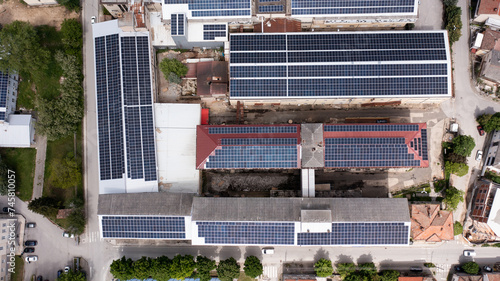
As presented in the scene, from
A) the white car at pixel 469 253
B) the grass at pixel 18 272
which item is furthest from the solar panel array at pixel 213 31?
the white car at pixel 469 253

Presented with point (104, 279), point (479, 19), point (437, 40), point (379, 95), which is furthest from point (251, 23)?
point (104, 279)

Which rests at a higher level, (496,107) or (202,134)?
(496,107)

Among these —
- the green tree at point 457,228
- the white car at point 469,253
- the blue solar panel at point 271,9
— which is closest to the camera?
the blue solar panel at point 271,9

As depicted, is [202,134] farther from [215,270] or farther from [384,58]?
[384,58]

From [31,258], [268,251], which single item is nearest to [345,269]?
[268,251]

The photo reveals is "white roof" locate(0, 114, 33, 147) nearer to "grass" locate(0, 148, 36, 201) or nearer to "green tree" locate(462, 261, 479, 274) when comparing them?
"grass" locate(0, 148, 36, 201)

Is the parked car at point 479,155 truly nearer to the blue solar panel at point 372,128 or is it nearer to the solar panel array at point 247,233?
the blue solar panel at point 372,128
